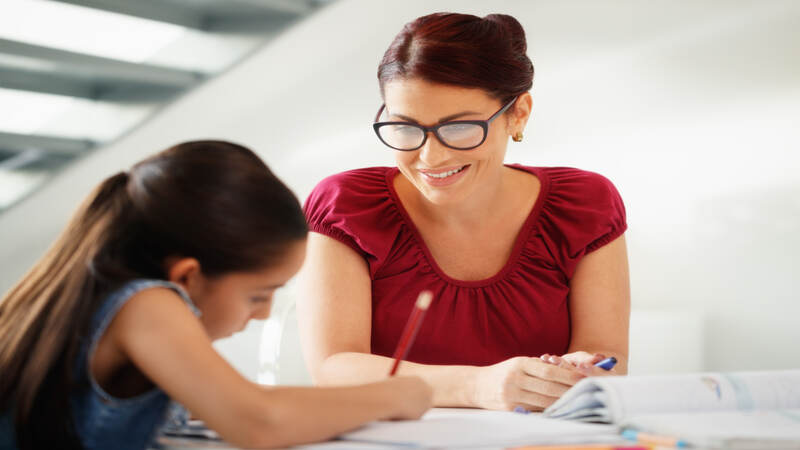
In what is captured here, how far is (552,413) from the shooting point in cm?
118

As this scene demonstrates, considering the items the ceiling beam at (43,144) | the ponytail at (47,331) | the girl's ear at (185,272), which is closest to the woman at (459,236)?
the girl's ear at (185,272)

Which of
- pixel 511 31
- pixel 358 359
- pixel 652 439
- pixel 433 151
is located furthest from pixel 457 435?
pixel 511 31

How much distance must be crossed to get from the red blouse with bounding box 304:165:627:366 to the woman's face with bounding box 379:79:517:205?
131 millimetres

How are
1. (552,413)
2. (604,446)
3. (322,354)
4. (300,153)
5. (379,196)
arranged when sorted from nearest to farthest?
1. (604,446)
2. (552,413)
3. (322,354)
4. (379,196)
5. (300,153)

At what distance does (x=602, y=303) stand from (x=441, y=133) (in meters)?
0.47

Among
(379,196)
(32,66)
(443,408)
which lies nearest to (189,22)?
(32,66)

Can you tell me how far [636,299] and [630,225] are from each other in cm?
27

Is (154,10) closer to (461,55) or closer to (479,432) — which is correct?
(461,55)

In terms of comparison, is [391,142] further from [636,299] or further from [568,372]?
[636,299]

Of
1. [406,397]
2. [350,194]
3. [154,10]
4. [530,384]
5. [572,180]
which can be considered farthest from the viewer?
[154,10]

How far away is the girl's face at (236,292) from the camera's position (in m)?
1.06

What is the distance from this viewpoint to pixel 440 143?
5.21ft

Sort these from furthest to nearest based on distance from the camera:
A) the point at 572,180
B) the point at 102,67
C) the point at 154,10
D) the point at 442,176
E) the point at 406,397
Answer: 1. the point at 154,10
2. the point at 102,67
3. the point at 572,180
4. the point at 442,176
5. the point at 406,397

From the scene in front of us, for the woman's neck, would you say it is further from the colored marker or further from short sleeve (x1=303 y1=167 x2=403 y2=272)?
the colored marker
